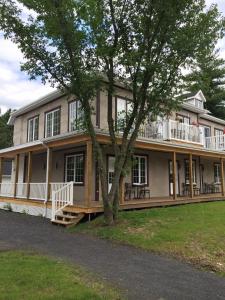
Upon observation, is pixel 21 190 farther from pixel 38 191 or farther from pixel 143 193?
pixel 143 193

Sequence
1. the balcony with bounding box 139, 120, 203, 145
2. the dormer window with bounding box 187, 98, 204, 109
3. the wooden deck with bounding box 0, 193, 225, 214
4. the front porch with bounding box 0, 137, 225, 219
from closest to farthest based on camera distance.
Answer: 1. the wooden deck with bounding box 0, 193, 225, 214
2. the front porch with bounding box 0, 137, 225, 219
3. the balcony with bounding box 139, 120, 203, 145
4. the dormer window with bounding box 187, 98, 204, 109

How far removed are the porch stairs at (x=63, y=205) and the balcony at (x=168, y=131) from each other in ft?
17.5

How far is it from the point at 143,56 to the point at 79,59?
2280 mm

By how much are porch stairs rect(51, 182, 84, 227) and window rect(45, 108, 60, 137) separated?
229 inches

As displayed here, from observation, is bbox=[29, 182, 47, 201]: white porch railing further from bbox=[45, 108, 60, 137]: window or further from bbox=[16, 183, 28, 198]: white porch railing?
bbox=[45, 108, 60, 137]: window

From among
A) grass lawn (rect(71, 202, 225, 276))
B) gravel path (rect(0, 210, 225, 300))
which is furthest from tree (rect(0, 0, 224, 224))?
gravel path (rect(0, 210, 225, 300))

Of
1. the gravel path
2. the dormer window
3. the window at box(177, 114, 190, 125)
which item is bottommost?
the gravel path

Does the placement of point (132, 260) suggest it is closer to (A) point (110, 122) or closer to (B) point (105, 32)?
(A) point (110, 122)

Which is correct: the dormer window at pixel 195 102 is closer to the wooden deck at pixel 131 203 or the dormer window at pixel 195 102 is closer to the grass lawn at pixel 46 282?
the wooden deck at pixel 131 203

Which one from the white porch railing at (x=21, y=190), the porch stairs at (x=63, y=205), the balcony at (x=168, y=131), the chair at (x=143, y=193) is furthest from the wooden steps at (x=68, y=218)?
the balcony at (x=168, y=131)

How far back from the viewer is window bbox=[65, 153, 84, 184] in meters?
16.9

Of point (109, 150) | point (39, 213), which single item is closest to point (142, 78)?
Result: point (109, 150)

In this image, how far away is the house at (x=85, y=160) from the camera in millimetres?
13875

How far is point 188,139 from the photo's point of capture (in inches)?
788
